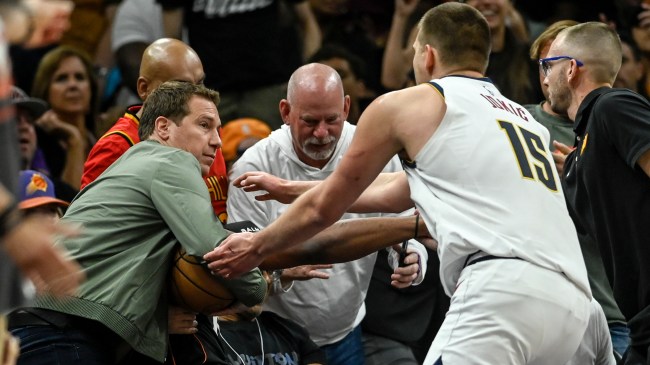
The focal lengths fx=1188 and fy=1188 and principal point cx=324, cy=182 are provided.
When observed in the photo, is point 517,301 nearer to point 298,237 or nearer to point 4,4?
point 298,237

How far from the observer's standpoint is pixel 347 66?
9133 millimetres

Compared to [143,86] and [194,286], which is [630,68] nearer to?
[143,86]

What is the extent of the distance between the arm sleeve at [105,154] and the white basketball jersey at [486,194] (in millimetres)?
1869

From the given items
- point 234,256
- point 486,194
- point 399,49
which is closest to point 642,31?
point 399,49

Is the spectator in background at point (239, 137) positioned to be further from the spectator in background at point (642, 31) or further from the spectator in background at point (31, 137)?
the spectator in background at point (642, 31)

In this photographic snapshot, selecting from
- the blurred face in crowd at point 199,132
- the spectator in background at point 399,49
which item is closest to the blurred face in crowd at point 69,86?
the spectator in background at point 399,49

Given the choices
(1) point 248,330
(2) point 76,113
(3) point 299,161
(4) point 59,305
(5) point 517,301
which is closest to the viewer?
(5) point 517,301

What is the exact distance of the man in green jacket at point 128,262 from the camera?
4.90 m

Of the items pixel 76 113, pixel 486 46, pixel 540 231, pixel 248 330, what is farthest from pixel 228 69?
pixel 540 231

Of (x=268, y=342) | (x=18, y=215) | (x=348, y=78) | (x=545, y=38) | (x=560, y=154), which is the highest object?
(x=18, y=215)

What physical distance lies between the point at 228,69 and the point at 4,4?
5953mm

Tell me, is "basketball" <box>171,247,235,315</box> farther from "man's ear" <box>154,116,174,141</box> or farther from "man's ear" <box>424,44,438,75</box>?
"man's ear" <box>424,44,438,75</box>

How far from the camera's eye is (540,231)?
4.62 metres

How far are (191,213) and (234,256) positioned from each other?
0.83 ft
